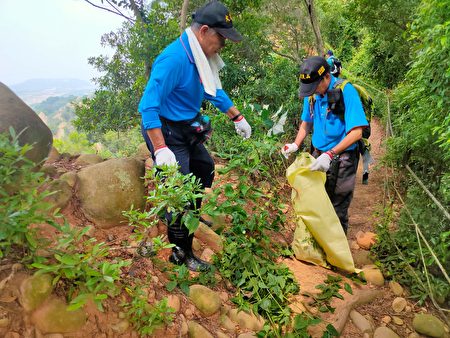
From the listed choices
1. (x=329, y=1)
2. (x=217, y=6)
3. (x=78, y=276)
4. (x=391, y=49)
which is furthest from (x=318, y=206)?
(x=329, y=1)

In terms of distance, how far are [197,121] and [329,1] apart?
12.7 m

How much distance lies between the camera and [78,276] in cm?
147

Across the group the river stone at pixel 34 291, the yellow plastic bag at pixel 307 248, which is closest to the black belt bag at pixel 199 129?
the yellow plastic bag at pixel 307 248

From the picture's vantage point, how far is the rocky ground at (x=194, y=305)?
148 centimetres

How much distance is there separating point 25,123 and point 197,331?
5.26 ft

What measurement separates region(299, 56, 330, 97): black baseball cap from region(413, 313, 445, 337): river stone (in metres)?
1.84

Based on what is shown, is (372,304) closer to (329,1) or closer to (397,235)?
(397,235)

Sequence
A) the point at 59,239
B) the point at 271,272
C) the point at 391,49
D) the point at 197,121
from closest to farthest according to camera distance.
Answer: the point at 59,239
the point at 197,121
the point at 271,272
the point at 391,49

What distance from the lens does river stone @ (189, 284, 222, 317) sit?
2.16 metres

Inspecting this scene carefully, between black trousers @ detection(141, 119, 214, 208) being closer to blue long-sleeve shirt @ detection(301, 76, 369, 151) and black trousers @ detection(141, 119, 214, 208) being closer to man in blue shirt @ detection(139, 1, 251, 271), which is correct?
man in blue shirt @ detection(139, 1, 251, 271)

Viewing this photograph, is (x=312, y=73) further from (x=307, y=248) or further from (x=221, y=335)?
(x=221, y=335)

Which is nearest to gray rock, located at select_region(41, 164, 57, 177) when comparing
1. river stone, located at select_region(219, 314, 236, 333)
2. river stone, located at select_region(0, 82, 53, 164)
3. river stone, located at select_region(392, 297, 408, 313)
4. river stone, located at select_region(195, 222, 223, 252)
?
river stone, located at select_region(0, 82, 53, 164)

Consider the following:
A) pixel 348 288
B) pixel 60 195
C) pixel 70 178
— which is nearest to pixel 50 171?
pixel 70 178

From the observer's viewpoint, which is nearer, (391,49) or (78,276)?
(78,276)
